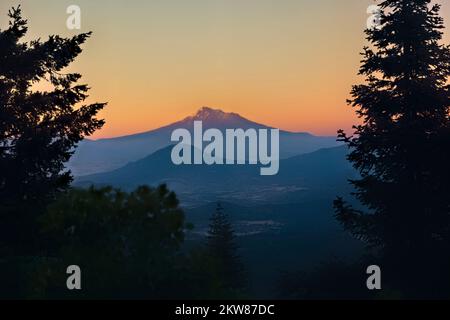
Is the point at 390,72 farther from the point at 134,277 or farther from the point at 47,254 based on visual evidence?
the point at 47,254

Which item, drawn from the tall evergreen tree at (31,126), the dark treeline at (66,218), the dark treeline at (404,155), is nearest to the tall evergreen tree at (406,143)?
the dark treeline at (404,155)

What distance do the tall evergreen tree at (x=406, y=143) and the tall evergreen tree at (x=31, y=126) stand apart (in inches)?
472

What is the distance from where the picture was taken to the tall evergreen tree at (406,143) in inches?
707

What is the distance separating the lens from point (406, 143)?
18.3 m

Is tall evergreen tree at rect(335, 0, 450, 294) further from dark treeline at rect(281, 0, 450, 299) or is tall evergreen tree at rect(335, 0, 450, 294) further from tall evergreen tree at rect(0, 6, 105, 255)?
tall evergreen tree at rect(0, 6, 105, 255)

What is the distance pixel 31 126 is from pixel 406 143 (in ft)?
50.4

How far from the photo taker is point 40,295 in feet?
35.4

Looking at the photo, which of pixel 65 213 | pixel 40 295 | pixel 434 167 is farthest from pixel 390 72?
pixel 40 295

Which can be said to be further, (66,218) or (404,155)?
(404,155)

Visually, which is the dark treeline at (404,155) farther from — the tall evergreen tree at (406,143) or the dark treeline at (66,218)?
the dark treeline at (66,218)

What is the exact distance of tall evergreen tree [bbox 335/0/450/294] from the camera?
18.0 metres

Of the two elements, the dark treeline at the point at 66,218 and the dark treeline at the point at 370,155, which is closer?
the dark treeline at the point at 66,218

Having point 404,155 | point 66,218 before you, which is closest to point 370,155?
point 404,155

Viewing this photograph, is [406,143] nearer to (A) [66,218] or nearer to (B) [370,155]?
(B) [370,155]
